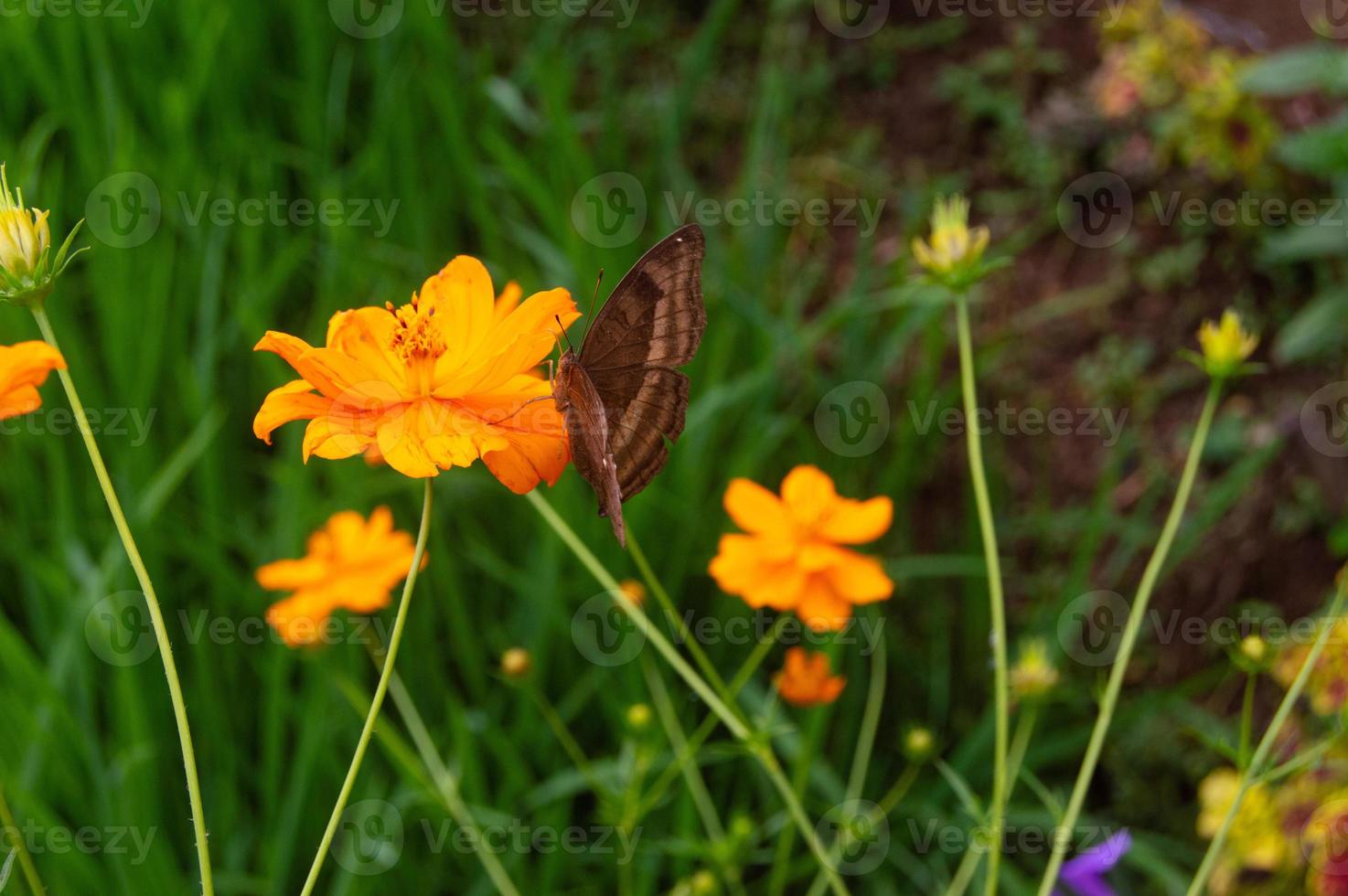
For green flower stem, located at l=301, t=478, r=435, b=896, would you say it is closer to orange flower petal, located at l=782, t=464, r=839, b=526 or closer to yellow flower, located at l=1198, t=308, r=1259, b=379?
orange flower petal, located at l=782, t=464, r=839, b=526

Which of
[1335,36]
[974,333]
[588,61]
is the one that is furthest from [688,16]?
[1335,36]

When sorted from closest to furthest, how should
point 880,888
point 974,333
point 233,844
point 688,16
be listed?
point 233,844
point 880,888
point 974,333
point 688,16

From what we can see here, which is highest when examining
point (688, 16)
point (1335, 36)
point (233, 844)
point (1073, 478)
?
point (688, 16)

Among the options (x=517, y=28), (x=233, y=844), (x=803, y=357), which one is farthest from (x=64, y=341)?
(x=517, y=28)

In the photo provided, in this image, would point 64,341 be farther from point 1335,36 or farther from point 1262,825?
point 1335,36

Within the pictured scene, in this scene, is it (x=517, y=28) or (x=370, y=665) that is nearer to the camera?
(x=370, y=665)

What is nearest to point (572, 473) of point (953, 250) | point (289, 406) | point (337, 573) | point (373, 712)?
point (337, 573)

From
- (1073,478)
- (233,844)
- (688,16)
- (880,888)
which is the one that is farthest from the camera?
(688,16)

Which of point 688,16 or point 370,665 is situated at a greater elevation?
point 688,16

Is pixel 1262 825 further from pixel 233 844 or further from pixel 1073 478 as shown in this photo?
pixel 233 844
